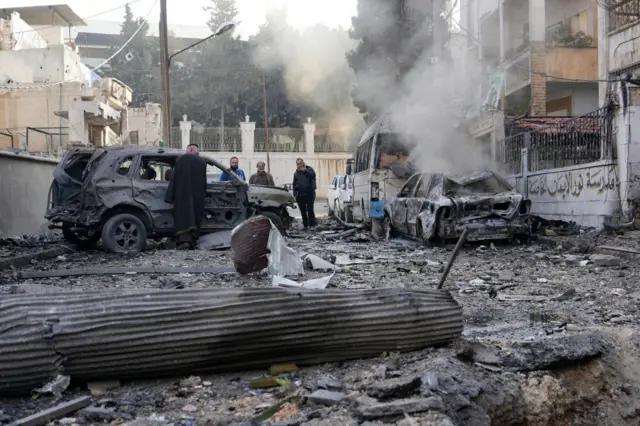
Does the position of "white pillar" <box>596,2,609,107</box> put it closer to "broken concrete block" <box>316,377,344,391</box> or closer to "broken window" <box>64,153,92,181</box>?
"broken window" <box>64,153,92,181</box>

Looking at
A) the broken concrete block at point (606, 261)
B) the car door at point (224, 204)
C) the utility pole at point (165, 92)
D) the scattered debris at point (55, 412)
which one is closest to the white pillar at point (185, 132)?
the utility pole at point (165, 92)

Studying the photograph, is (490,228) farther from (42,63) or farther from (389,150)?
(42,63)

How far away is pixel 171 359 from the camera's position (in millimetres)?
3139

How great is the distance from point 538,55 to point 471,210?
10830 mm

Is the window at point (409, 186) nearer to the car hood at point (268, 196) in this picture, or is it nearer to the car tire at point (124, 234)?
the car hood at point (268, 196)

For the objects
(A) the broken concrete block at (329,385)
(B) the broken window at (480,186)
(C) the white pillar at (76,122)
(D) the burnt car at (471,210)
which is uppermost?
(C) the white pillar at (76,122)

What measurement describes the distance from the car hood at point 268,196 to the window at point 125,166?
80.2 inches

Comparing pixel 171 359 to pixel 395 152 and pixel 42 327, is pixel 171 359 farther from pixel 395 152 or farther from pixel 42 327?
pixel 395 152

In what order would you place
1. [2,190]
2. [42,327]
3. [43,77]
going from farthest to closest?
1. [43,77]
2. [2,190]
3. [42,327]

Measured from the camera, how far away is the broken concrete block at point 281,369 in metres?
3.33

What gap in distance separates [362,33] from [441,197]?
59.4 feet

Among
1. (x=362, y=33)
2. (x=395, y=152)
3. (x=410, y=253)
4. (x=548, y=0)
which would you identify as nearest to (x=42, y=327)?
(x=410, y=253)

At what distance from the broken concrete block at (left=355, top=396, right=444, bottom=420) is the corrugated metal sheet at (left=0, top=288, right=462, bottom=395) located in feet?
2.48

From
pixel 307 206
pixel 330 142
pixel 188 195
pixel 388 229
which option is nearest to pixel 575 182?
pixel 388 229
